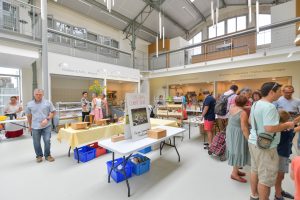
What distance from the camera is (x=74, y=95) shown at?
1023 cm

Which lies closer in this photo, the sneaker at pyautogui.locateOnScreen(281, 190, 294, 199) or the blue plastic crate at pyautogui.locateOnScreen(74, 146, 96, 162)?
the sneaker at pyautogui.locateOnScreen(281, 190, 294, 199)

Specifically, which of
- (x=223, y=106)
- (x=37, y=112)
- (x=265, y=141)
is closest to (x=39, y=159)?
(x=37, y=112)

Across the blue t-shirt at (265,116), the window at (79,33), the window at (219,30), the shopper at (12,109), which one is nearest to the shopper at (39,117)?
the shopper at (12,109)

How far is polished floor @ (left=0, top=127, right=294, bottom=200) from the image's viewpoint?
2.31m

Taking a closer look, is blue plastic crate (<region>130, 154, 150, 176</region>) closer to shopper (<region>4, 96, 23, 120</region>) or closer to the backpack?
the backpack

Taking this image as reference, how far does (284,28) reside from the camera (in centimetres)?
690

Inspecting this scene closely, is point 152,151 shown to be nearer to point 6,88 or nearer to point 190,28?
point 6,88

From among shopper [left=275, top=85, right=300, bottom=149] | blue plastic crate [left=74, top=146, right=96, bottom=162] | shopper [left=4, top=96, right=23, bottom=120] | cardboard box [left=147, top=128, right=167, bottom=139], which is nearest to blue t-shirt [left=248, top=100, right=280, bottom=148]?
cardboard box [left=147, top=128, right=167, bottom=139]

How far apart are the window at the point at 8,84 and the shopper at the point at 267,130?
9379 mm

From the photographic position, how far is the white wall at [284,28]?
6.73 m

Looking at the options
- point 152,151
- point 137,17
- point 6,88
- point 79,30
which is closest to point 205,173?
point 152,151

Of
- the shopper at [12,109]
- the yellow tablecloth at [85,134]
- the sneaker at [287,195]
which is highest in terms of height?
the shopper at [12,109]

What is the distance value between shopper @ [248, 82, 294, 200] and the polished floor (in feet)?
2.51

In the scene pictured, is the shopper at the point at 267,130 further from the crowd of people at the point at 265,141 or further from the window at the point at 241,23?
the window at the point at 241,23
